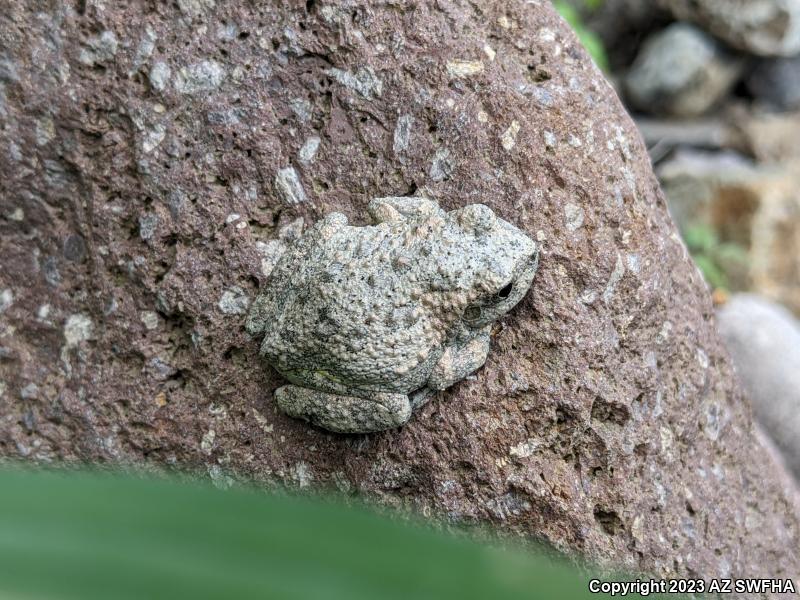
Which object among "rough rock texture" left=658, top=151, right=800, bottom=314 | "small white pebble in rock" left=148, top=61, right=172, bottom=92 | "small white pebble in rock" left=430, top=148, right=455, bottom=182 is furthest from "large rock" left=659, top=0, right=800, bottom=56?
"small white pebble in rock" left=148, top=61, right=172, bottom=92

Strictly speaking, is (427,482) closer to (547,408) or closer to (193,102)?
(547,408)

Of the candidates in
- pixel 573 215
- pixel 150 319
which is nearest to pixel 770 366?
pixel 573 215

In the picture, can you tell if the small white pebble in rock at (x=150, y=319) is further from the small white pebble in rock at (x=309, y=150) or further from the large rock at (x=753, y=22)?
the large rock at (x=753, y=22)

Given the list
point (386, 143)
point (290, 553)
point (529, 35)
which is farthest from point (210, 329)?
point (290, 553)

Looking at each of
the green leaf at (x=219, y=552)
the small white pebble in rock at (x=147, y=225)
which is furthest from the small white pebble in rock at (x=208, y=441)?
the green leaf at (x=219, y=552)

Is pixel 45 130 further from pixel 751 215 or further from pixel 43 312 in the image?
pixel 751 215

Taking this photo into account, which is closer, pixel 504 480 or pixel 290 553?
pixel 290 553
